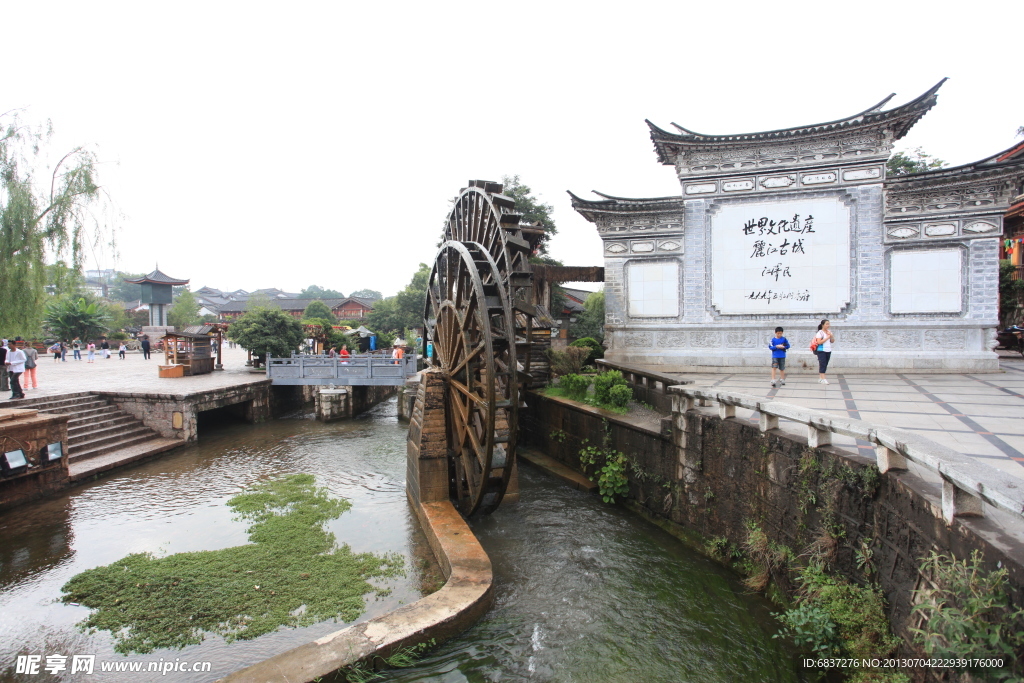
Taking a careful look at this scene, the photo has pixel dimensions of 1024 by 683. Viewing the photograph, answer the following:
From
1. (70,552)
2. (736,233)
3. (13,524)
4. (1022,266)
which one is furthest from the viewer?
(1022,266)

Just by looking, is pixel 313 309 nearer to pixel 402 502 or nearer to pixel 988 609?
pixel 402 502

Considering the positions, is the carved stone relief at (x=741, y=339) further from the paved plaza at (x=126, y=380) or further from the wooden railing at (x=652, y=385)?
the paved plaza at (x=126, y=380)

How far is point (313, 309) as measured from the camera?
40.3 m

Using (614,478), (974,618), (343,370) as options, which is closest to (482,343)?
(614,478)

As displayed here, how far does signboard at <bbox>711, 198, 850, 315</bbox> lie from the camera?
1148 centimetres

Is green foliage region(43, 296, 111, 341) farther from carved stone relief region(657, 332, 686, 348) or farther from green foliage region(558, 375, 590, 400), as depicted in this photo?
carved stone relief region(657, 332, 686, 348)

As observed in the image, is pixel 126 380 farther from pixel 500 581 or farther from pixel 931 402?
pixel 931 402

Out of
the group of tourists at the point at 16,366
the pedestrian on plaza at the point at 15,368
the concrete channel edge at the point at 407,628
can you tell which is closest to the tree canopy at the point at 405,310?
the group of tourists at the point at 16,366

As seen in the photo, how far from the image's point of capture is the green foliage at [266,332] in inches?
761

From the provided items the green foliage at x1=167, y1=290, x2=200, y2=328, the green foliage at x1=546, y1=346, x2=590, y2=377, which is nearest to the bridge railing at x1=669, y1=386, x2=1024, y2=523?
the green foliage at x1=546, y1=346, x2=590, y2=377

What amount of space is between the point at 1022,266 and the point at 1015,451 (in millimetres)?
17191

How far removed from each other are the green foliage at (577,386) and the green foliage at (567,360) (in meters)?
1.65

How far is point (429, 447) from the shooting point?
7.52 m

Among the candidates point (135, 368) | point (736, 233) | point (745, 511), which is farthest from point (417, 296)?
point (745, 511)
